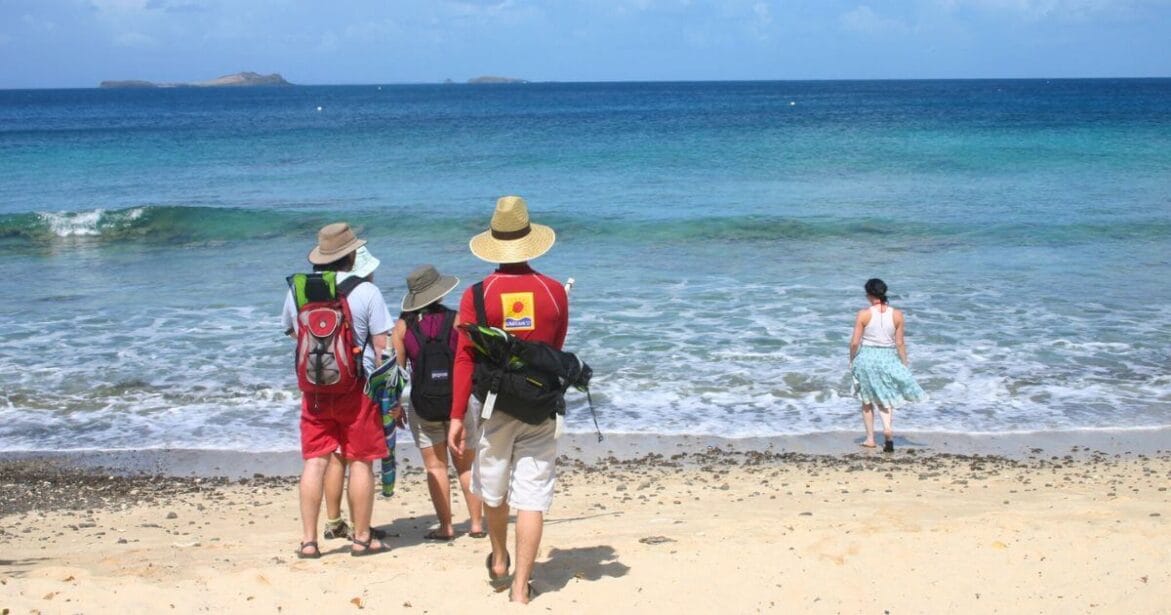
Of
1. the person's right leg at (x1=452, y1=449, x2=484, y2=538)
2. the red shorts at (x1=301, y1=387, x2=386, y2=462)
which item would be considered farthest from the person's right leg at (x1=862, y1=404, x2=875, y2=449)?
the red shorts at (x1=301, y1=387, x2=386, y2=462)

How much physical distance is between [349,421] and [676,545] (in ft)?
5.55

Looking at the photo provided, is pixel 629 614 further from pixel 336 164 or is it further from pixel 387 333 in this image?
pixel 336 164

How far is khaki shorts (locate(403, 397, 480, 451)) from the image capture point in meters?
5.60

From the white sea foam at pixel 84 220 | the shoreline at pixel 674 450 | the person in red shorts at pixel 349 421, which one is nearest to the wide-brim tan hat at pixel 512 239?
the person in red shorts at pixel 349 421

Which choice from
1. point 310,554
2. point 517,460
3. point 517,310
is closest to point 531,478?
point 517,460

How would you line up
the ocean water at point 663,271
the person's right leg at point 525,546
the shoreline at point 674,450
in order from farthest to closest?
the ocean water at point 663,271, the shoreline at point 674,450, the person's right leg at point 525,546

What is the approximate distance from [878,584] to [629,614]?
1121 millimetres

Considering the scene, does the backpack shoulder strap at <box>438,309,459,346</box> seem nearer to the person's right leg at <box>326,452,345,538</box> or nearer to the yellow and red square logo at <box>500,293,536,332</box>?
the person's right leg at <box>326,452,345,538</box>

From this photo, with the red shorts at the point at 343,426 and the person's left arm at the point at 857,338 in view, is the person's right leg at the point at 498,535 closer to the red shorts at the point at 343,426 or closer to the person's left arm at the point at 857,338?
the red shorts at the point at 343,426

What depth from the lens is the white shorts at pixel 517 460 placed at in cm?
453

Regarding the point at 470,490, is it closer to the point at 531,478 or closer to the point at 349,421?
the point at 349,421

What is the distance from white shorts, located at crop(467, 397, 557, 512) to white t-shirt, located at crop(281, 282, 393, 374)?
30.5 inches

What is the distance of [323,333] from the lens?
490cm

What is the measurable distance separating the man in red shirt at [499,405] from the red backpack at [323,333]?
2.18 feet
